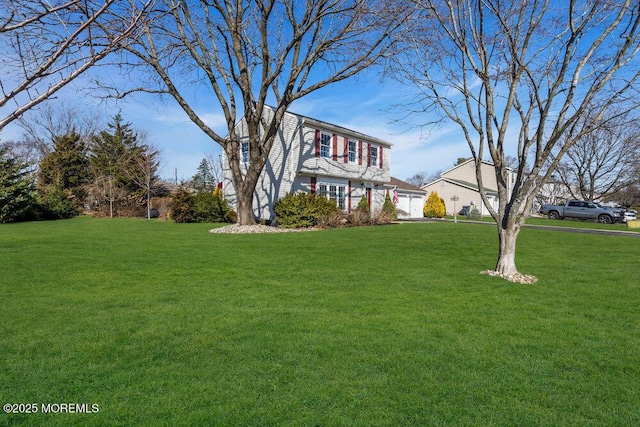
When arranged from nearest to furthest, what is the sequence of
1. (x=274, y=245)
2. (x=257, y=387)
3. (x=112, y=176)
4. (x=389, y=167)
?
1. (x=257, y=387)
2. (x=274, y=245)
3. (x=389, y=167)
4. (x=112, y=176)

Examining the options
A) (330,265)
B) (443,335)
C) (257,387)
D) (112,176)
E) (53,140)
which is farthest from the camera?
(53,140)

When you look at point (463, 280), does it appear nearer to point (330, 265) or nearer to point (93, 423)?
point (330, 265)

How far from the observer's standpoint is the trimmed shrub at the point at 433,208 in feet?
109

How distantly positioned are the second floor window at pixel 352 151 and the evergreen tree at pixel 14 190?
62.8ft

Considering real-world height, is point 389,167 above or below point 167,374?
above

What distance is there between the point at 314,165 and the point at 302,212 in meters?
3.86

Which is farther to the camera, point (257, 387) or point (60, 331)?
point (60, 331)

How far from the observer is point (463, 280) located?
274 inches

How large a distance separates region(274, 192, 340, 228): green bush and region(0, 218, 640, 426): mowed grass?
9611 millimetres

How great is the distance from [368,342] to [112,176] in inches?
1263

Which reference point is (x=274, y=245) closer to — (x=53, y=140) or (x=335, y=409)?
(x=335, y=409)

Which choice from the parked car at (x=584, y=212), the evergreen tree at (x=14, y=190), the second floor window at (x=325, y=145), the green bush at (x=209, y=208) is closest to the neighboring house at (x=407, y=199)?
the second floor window at (x=325, y=145)

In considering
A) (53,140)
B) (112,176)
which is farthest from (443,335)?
(53,140)

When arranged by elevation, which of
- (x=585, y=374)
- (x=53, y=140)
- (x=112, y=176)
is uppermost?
(x=53, y=140)
